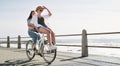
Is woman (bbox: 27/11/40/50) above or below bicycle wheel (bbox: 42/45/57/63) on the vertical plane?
above

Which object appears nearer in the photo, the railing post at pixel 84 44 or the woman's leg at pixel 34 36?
the woman's leg at pixel 34 36

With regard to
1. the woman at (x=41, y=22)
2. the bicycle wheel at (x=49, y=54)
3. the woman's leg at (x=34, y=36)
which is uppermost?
the woman at (x=41, y=22)

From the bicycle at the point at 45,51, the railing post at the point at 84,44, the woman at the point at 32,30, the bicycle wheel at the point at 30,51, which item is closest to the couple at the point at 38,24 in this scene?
the woman at the point at 32,30

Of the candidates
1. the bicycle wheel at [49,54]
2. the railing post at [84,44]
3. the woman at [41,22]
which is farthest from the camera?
the railing post at [84,44]

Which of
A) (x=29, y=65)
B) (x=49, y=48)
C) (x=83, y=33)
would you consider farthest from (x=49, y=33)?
(x=83, y=33)

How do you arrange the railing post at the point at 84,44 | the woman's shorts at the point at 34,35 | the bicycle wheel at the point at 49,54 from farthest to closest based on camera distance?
the railing post at the point at 84,44 < the woman's shorts at the point at 34,35 < the bicycle wheel at the point at 49,54

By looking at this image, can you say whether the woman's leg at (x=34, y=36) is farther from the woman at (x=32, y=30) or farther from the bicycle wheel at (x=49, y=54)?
the bicycle wheel at (x=49, y=54)

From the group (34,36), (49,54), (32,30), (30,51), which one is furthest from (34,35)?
(30,51)

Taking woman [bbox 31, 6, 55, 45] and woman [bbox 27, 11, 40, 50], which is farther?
woman [bbox 27, 11, 40, 50]

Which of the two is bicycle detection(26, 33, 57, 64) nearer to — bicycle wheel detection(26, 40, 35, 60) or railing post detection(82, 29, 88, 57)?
bicycle wheel detection(26, 40, 35, 60)

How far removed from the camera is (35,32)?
10430 millimetres

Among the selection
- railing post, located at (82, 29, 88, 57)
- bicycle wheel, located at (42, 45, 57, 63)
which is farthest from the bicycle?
railing post, located at (82, 29, 88, 57)

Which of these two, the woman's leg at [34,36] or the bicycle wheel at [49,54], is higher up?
the woman's leg at [34,36]

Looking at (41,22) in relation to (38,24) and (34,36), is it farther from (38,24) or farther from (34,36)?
(34,36)
